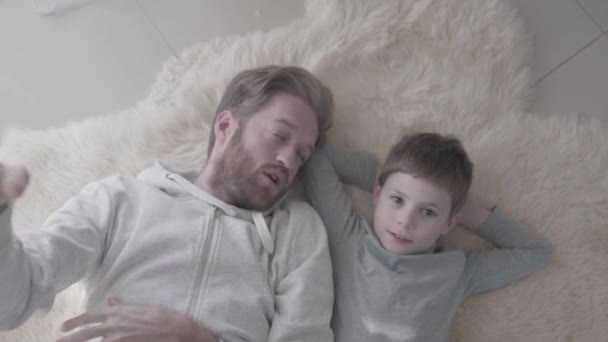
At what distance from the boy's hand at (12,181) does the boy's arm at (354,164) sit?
0.74 m

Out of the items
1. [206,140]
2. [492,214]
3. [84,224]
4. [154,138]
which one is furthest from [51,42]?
[492,214]

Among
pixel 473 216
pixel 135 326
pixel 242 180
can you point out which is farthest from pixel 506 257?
pixel 135 326

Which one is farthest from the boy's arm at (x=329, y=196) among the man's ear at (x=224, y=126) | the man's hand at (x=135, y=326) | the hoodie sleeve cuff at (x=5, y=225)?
the hoodie sleeve cuff at (x=5, y=225)

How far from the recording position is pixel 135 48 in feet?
4.62

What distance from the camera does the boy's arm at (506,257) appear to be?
3.83 feet

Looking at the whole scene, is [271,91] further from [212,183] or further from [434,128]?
[434,128]

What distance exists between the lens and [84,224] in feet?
3.14

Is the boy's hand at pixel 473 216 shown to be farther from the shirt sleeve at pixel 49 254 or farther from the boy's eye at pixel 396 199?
the shirt sleeve at pixel 49 254

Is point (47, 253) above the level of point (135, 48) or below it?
below

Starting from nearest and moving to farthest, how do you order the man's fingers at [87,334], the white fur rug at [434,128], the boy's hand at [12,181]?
the boy's hand at [12,181] < the man's fingers at [87,334] < the white fur rug at [434,128]

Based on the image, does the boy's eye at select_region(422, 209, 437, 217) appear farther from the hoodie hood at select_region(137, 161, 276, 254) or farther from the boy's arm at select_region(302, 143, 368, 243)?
the hoodie hood at select_region(137, 161, 276, 254)

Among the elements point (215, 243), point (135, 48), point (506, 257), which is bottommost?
point (506, 257)

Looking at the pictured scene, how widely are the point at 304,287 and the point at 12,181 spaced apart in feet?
2.01

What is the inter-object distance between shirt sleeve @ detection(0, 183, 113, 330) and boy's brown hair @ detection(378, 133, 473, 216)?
26.2 inches
